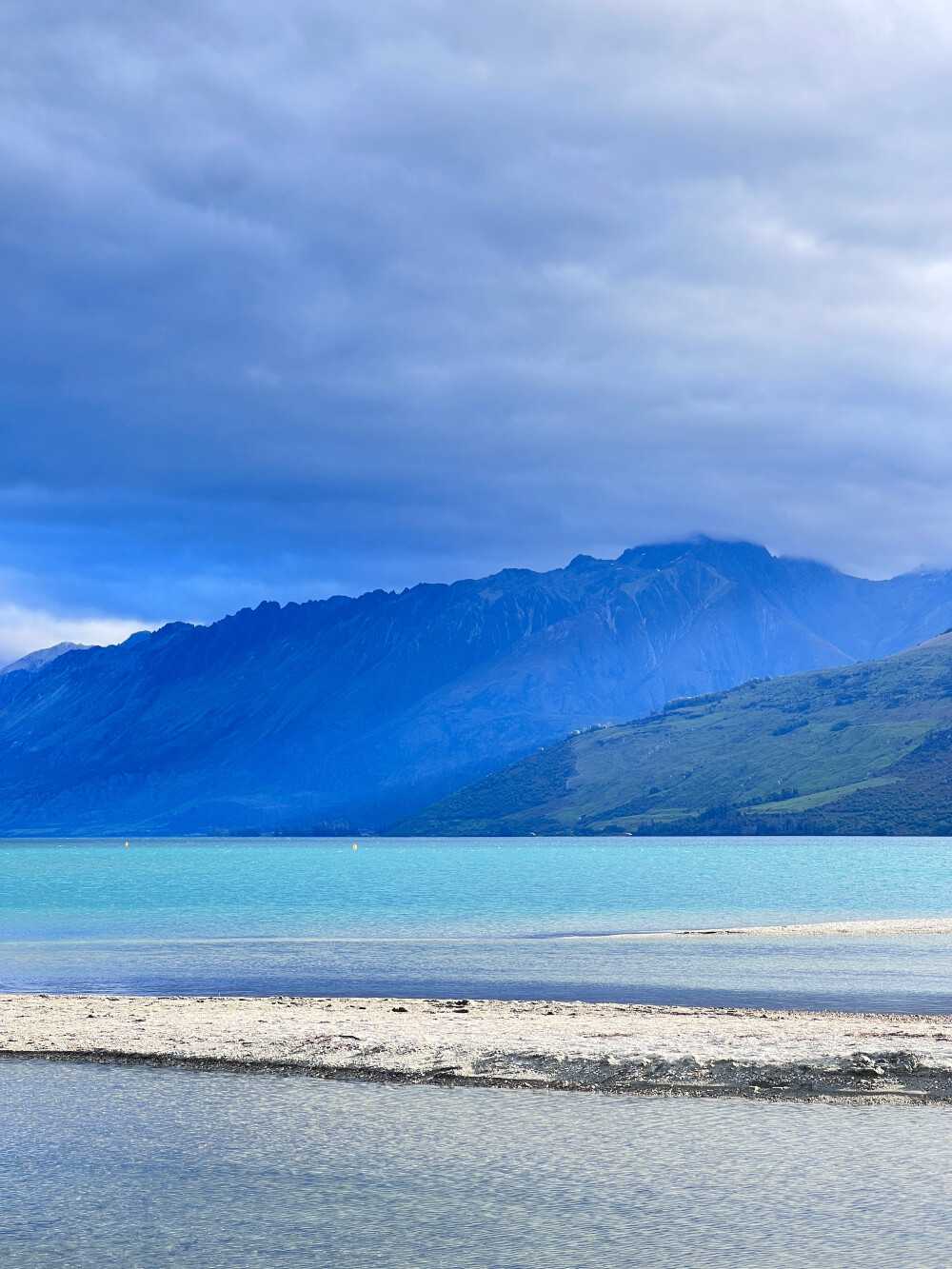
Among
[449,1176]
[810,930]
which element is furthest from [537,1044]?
[810,930]

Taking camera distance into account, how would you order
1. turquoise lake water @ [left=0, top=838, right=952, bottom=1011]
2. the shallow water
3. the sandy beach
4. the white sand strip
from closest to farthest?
the shallow water → the sandy beach → turquoise lake water @ [left=0, top=838, right=952, bottom=1011] → the white sand strip

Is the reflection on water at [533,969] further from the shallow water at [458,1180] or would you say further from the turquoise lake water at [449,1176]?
the shallow water at [458,1180]

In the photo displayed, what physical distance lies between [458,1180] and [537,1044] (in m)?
13.0

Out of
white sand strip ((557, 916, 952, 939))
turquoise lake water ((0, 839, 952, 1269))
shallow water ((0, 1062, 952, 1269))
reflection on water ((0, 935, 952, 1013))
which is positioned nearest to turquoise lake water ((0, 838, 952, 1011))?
reflection on water ((0, 935, 952, 1013))

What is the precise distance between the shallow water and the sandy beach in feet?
6.74

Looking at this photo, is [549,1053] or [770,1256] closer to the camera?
[770,1256]

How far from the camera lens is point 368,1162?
2297 centimetres

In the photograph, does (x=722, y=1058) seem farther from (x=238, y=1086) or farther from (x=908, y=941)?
(x=908, y=941)

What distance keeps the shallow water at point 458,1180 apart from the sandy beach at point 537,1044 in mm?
2054

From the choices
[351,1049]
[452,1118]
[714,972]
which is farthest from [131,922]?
[452,1118]

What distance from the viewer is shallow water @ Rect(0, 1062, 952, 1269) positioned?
18.1m

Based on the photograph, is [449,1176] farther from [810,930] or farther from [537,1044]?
[810,930]

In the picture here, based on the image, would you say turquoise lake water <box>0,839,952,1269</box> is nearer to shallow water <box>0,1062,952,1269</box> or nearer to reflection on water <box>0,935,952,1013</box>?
shallow water <box>0,1062,952,1269</box>

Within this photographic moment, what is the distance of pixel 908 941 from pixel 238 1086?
5761 centimetres
